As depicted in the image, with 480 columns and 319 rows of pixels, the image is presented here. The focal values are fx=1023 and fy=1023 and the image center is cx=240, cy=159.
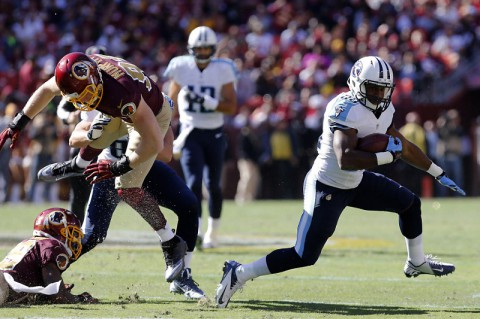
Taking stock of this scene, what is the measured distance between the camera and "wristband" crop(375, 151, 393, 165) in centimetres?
585

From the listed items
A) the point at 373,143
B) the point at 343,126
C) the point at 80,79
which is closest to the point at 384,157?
the point at 373,143

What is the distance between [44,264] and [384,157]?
2.04 meters

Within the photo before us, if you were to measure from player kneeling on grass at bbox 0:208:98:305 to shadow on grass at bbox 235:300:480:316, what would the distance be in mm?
1032

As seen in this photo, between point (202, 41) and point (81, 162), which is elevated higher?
point (202, 41)

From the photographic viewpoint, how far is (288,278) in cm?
765

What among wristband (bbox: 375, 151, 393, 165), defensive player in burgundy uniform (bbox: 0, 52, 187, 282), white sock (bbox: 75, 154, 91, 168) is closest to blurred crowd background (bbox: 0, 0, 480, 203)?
white sock (bbox: 75, 154, 91, 168)

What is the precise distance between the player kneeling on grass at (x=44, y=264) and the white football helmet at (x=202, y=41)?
362 cm

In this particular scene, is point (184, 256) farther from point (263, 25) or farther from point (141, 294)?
point (263, 25)

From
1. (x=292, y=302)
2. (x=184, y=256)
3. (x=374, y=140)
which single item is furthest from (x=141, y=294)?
(x=374, y=140)

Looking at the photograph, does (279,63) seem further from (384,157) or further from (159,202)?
(384,157)

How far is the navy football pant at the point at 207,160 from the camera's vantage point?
9242mm

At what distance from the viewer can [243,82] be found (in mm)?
18984

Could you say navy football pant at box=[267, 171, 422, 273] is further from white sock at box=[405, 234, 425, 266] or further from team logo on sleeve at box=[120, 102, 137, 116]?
team logo on sleeve at box=[120, 102, 137, 116]

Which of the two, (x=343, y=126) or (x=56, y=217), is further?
(x=56, y=217)
